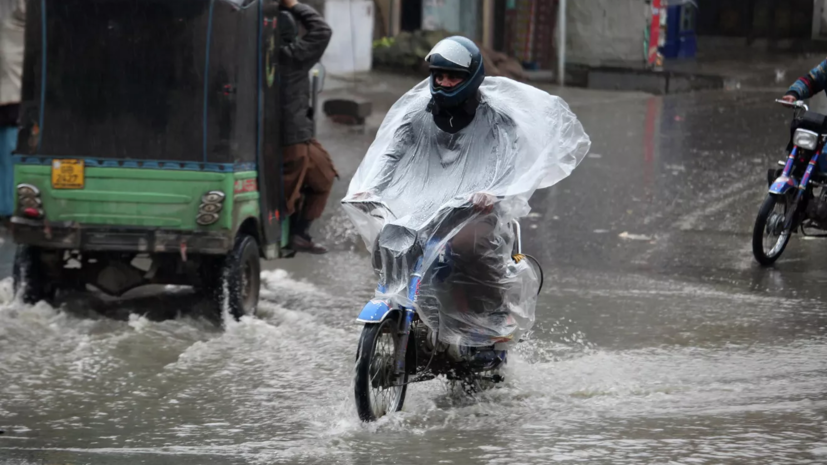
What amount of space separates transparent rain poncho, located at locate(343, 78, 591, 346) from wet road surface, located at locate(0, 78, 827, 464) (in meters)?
0.47

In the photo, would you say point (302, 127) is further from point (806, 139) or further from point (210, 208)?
point (806, 139)

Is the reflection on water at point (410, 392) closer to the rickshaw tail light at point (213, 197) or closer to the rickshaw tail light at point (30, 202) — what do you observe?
the rickshaw tail light at point (30, 202)

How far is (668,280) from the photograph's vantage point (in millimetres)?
8164

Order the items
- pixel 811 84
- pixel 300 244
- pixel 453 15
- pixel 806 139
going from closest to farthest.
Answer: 1. pixel 300 244
2. pixel 806 139
3. pixel 811 84
4. pixel 453 15

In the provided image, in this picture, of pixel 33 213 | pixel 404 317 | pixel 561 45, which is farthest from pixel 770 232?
pixel 561 45

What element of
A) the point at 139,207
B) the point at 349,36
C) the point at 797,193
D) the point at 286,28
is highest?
the point at 286,28

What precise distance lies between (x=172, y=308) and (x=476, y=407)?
9.03ft

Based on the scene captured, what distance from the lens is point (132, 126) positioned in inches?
263

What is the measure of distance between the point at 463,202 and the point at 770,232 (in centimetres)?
425

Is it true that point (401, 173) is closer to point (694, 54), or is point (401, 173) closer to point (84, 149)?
point (84, 149)

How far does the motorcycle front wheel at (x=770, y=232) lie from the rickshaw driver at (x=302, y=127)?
310 cm

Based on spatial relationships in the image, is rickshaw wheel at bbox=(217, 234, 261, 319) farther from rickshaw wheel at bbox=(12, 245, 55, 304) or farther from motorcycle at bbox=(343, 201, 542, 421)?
motorcycle at bbox=(343, 201, 542, 421)

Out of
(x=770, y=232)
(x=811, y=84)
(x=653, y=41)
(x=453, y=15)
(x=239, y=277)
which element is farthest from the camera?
(x=453, y=15)

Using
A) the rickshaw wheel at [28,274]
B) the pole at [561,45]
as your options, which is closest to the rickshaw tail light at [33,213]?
the rickshaw wheel at [28,274]
